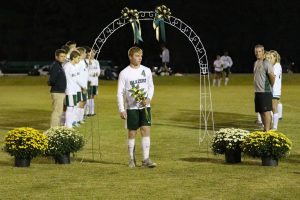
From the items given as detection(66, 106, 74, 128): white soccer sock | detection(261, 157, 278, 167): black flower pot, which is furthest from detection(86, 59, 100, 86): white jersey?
detection(261, 157, 278, 167): black flower pot

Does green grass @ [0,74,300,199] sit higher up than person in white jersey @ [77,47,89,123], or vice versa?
person in white jersey @ [77,47,89,123]

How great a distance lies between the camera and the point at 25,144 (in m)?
13.7

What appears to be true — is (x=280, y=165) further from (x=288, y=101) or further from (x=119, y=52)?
(x=119, y=52)

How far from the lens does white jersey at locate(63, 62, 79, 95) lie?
19500 millimetres

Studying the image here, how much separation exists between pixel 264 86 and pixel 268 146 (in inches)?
163

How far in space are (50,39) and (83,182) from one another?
56.4 meters

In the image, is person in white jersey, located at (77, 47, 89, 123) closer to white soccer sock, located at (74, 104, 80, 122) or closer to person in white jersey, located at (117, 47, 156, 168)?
white soccer sock, located at (74, 104, 80, 122)

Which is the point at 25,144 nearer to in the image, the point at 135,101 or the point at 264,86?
the point at 135,101

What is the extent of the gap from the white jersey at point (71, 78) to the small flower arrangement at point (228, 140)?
6169 millimetres

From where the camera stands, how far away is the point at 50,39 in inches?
2675

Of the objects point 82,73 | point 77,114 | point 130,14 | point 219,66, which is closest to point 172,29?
point 219,66

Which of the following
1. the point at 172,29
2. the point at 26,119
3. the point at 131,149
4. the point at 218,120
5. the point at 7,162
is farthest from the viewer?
the point at 172,29

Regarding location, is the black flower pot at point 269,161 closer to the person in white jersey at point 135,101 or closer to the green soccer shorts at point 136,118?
the person in white jersey at point 135,101

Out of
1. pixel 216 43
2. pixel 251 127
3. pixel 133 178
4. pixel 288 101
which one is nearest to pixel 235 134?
pixel 133 178
